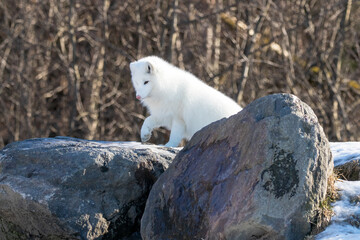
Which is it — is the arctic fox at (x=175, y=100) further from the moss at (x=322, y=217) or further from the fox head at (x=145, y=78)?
the moss at (x=322, y=217)

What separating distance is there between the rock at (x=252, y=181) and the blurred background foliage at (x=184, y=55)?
7517 mm

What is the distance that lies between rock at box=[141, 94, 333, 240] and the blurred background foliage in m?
7.52

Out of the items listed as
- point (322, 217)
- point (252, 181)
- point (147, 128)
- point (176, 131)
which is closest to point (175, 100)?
point (176, 131)

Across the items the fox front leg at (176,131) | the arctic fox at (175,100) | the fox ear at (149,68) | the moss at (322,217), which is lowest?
the moss at (322,217)

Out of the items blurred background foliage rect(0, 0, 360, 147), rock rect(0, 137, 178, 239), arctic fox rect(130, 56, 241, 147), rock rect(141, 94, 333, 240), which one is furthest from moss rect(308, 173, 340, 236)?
blurred background foliage rect(0, 0, 360, 147)

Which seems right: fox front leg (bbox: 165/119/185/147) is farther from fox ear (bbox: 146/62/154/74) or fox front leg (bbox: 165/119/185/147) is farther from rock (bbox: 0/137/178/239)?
rock (bbox: 0/137/178/239)

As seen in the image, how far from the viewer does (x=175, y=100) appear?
6602mm

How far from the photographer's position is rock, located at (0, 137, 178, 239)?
538 cm

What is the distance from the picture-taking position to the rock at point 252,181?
14.0 feet

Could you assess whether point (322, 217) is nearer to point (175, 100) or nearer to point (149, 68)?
point (175, 100)

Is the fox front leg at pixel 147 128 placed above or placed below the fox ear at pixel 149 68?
below

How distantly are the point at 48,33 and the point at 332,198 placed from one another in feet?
45.6

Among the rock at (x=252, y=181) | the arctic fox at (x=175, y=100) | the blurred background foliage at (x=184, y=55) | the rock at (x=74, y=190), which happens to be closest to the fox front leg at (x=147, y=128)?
the arctic fox at (x=175, y=100)

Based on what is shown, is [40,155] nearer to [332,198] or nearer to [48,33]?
[332,198]
